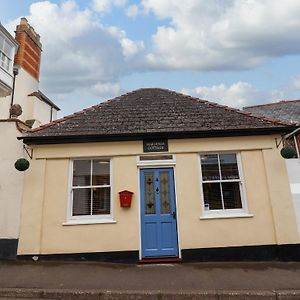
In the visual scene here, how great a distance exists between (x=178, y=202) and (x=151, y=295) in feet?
9.31

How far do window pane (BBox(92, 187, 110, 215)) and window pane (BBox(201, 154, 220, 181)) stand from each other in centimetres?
287

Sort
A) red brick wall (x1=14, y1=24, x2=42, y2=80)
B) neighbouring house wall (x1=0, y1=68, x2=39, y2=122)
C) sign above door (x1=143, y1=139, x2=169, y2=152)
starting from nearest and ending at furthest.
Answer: sign above door (x1=143, y1=139, x2=169, y2=152), neighbouring house wall (x1=0, y1=68, x2=39, y2=122), red brick wall (x1=14, y1=24, x2=42, y2=80)

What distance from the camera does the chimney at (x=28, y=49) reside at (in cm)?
1323

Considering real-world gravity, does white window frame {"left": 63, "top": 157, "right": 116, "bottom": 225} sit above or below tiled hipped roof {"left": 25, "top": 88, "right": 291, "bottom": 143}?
below

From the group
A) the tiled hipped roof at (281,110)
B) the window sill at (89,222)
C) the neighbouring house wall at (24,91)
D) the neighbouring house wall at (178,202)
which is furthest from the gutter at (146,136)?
the neighbouring house wall at (24,91)

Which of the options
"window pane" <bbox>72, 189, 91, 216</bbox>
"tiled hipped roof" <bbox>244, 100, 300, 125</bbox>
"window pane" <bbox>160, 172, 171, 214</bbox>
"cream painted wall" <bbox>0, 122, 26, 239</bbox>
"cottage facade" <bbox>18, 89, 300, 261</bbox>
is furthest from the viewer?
"tiled hipped roof" <bbox>244, 100, 300, 125</bbox>

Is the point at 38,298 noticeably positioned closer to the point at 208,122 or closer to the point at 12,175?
the point at 12,175

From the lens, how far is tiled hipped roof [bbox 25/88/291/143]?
7.50 m

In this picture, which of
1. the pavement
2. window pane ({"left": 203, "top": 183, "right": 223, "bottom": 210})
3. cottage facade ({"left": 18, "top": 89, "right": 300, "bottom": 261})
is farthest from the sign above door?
the pavement

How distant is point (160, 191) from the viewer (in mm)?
7422

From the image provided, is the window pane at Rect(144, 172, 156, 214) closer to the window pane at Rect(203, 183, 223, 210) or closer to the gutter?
the gutter

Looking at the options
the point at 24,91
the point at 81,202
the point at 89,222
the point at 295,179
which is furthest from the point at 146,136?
the point at 24,91

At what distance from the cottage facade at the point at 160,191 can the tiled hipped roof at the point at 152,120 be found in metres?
0.05

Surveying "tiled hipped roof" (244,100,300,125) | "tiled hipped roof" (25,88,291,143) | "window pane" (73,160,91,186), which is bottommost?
"window pane" (73,160,91,186)
